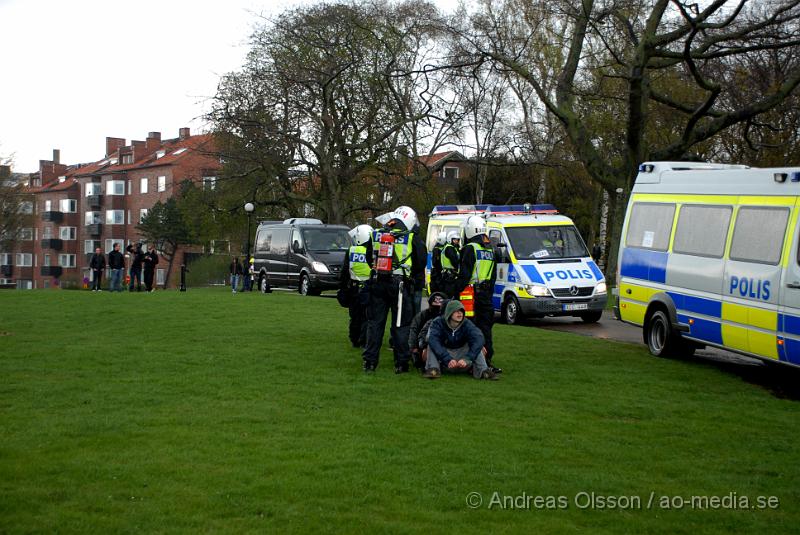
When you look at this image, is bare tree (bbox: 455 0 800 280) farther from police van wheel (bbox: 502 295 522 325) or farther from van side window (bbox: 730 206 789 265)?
van side window (bbox: 730 206 789 265)

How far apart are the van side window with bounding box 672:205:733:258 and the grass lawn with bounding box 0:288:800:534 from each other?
5.64 ft

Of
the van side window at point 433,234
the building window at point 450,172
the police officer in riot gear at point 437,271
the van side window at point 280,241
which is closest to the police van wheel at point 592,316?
the van side window at point 433,234

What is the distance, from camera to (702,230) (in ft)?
47.6

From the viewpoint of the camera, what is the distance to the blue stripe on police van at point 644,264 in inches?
611

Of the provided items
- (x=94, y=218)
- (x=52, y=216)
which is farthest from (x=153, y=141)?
(x=52, y=216)

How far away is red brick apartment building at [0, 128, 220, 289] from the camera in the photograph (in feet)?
313

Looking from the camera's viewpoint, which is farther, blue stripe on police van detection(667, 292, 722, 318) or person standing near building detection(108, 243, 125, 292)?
person standing near building detection(108, 243, 125, 292)

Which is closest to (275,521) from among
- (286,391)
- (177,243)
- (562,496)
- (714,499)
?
(562,496)

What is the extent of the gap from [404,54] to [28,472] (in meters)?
38.0

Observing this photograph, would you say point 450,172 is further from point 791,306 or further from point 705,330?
point 791,306

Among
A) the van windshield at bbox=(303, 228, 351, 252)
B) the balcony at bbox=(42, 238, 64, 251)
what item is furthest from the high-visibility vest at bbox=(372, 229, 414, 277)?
the balcony at bbox=(42, 238, 64, 251)

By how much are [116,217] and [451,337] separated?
92.4 metres

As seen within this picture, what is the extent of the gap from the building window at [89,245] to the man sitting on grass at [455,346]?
3751 inches

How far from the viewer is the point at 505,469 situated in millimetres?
7516
